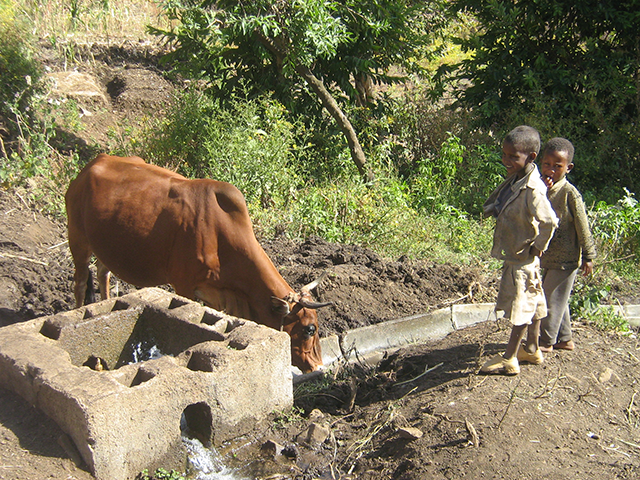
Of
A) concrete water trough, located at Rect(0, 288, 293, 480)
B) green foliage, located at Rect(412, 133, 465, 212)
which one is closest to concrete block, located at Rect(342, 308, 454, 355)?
concrete water trough, located at Rect(0, 288, 293, 480)

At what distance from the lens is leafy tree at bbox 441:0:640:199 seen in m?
10.1

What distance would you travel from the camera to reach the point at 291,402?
3.97m

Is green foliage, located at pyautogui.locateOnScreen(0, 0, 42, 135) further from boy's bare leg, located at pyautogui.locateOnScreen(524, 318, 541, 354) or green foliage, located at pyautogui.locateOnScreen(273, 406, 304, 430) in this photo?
boy's bare leg, located at pyautogui.locateOnScreen(524, 318, 541, 354)

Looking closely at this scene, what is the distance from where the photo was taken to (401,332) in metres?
5.81

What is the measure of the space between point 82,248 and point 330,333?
8.33ft

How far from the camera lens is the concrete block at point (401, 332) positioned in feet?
18.3

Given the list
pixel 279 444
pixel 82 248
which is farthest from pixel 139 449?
pixel 82 248

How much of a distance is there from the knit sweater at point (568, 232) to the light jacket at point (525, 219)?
1.73ft

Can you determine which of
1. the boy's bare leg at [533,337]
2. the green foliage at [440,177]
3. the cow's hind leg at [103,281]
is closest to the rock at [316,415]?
the boy's bare leg at [533,337]

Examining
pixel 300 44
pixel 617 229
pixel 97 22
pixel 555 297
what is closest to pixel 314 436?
pixel 555 297

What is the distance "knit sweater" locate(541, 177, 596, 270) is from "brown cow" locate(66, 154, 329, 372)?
1.88 m

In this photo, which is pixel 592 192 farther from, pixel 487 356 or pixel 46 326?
pixel 46 326

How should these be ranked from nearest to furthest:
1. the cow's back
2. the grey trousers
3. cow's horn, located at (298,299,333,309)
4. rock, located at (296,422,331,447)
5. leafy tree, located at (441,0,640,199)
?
rock, located at (296,422,331,447) < the grey trousers < cow's horn, located at (298,299,333,309) < the cow's back < leafy tree, located at (441,0,640,199)

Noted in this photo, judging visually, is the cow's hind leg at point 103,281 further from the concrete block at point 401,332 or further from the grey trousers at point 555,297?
the grey trousers at point 555,297
